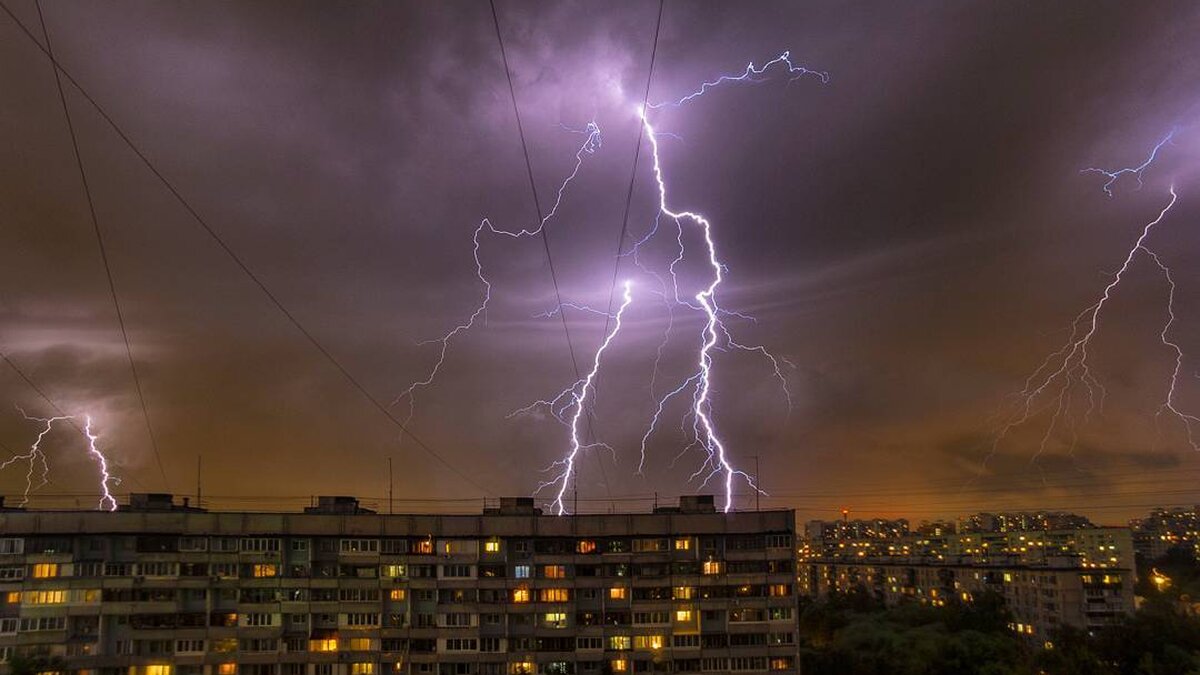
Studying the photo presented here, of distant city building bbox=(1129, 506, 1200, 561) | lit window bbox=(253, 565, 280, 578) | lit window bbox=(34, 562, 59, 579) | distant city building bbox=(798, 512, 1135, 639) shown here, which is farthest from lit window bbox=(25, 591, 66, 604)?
distant city building bbox=(1129, 506, 1200, 561)

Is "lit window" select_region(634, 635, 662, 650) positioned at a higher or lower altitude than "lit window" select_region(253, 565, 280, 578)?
lower

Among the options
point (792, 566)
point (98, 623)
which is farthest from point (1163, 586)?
point (98, 623)

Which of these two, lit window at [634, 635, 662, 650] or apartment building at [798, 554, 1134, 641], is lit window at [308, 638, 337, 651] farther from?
apartment building at [798, 554, 1134, 641]

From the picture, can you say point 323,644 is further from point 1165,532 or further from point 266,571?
point 1165,532

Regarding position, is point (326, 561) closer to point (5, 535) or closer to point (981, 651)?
point (5, 535)

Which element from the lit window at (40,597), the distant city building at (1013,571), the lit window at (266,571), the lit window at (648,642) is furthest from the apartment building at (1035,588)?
the lit window at (40,597)
